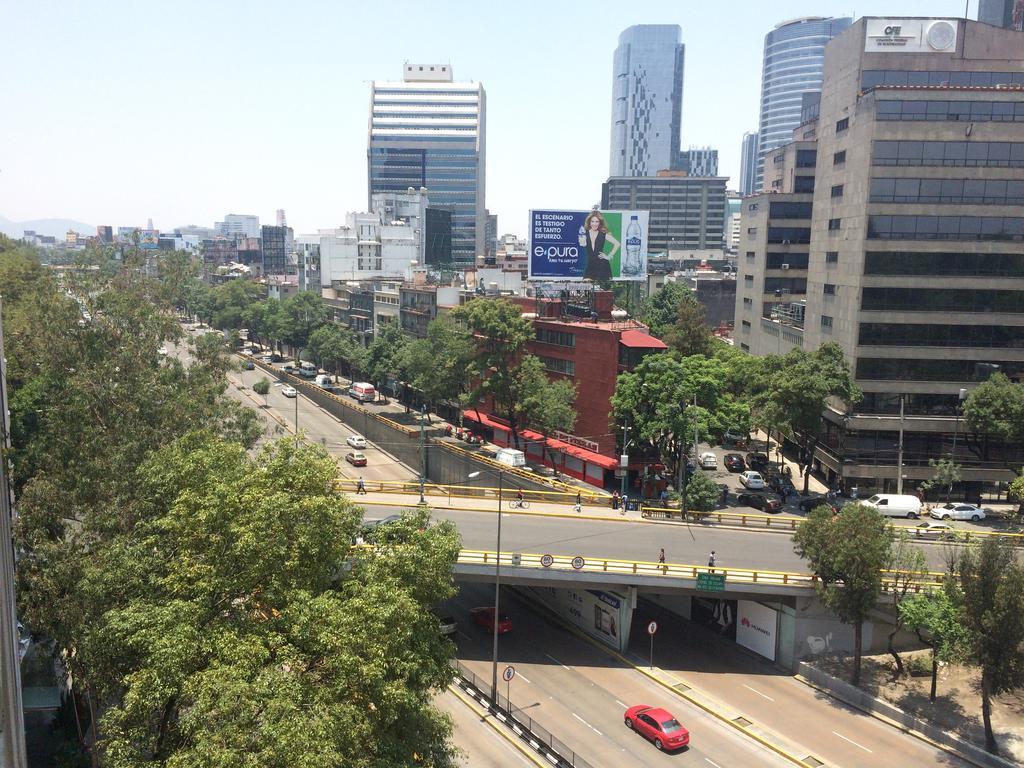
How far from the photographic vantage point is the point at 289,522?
2288 centimetres

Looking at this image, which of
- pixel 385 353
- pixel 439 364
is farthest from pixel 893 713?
pixel 385 353

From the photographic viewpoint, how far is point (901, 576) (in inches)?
1535

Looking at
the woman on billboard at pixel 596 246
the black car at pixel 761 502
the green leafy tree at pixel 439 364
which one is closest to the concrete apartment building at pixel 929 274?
the black car at pixel 761 502

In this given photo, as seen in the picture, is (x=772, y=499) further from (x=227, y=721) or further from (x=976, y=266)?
(x=227, y=721)

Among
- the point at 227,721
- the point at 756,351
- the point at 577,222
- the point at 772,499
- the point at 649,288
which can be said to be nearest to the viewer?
the point at 227,721

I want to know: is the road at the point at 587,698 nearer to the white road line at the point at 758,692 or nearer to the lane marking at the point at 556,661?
the lane marking at the point at 556,661

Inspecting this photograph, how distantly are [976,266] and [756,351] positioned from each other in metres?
34.2

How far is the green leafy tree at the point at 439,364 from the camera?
260 feet

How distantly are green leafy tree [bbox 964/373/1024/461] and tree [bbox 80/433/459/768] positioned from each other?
1853 inches

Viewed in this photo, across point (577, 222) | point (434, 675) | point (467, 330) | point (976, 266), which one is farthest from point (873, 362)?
point (434, 675)

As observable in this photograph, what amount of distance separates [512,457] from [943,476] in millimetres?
32982

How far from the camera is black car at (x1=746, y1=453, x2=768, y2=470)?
2827 inches

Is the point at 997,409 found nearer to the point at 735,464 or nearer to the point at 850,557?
the point at 735,464

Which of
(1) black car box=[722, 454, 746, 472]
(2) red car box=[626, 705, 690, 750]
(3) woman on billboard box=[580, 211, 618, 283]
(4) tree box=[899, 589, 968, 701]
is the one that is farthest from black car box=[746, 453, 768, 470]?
(2) red car box=[626, 705, 690, 750]
